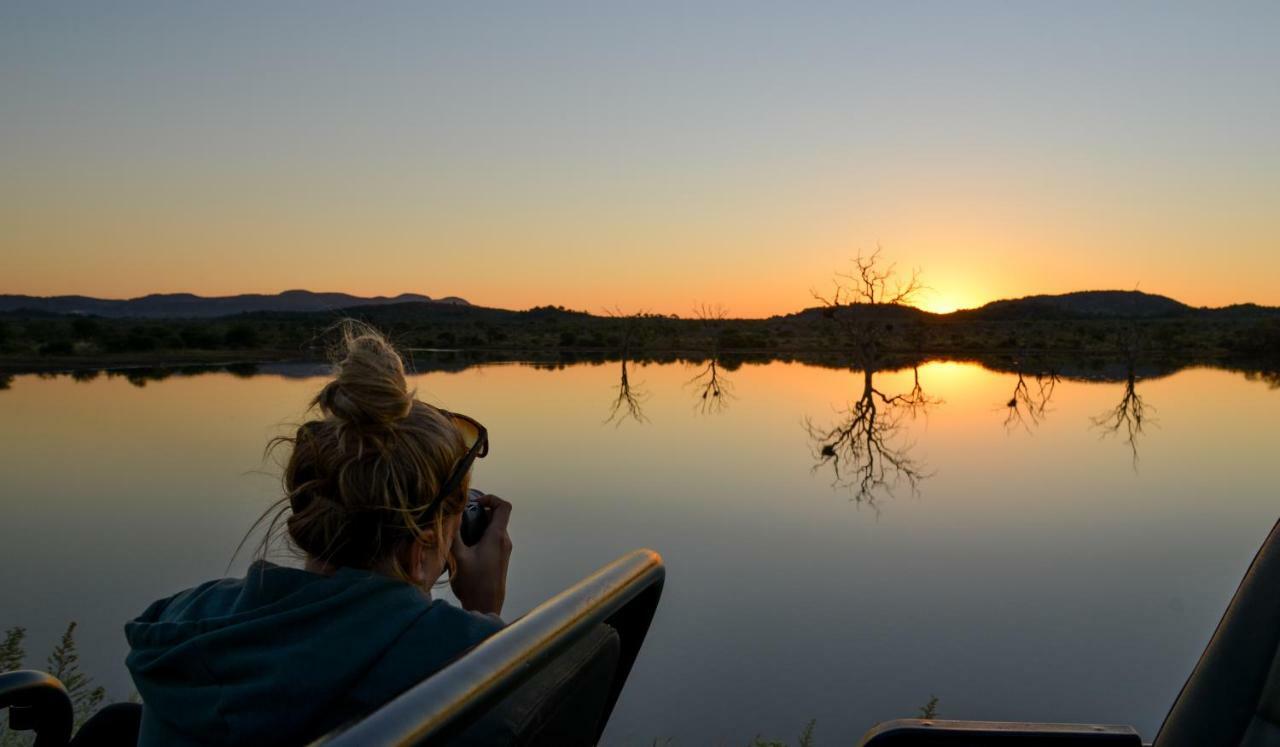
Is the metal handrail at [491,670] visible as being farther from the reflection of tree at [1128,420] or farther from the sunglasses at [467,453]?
the reflection of tree at [1128,420]

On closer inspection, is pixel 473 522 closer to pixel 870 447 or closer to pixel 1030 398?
pixel 870 447

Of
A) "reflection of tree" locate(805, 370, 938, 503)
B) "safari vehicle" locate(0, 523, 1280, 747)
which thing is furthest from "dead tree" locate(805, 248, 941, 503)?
"safari vehicle" locate(0, 523, 1280, 747)

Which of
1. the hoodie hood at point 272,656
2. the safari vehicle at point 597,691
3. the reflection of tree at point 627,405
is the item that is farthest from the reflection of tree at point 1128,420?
the hoodie hood at point 272,656

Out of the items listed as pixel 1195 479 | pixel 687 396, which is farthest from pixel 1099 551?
pixel 687 396

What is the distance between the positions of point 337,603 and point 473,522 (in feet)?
1.24

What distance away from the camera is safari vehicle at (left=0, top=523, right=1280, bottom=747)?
1.90ft

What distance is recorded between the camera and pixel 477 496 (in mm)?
1214

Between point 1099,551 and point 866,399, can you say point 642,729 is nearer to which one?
point 1099,551

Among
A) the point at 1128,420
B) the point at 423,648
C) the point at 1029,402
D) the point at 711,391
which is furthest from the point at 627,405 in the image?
the point at 423,648

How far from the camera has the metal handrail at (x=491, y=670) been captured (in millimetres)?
535

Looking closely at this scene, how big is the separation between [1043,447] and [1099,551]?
15.2 feet

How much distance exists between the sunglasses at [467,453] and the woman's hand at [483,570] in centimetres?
14

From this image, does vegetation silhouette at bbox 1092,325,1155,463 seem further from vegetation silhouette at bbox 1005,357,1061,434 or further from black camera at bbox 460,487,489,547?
black camera at bbox 460,487,489,547

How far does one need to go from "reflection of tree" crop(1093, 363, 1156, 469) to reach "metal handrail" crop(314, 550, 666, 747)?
31.3ft
